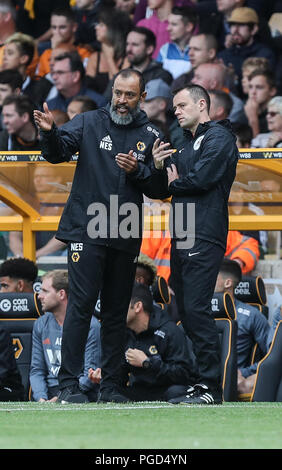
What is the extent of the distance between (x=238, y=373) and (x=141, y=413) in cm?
334

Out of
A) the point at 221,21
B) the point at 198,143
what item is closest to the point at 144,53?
the point at 221,21

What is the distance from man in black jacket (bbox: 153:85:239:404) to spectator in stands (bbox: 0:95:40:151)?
5.28 m

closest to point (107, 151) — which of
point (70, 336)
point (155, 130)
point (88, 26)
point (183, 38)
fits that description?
point (155, 130)

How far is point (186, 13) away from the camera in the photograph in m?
14.5

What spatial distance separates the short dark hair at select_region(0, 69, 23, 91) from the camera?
1462 centimetres

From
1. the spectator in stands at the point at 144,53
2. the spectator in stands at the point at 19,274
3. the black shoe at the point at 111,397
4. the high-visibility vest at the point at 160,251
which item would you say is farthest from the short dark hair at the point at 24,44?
the black shoe at the point at 111,397

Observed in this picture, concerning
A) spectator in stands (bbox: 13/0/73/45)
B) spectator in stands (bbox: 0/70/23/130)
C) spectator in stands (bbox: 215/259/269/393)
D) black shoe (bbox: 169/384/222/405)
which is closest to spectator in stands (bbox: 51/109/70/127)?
spectator in stands (bbox: 0/70/23/130)

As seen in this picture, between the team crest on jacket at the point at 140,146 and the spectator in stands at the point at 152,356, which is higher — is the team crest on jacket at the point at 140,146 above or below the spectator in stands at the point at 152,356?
above

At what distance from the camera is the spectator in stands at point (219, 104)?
12384 mm

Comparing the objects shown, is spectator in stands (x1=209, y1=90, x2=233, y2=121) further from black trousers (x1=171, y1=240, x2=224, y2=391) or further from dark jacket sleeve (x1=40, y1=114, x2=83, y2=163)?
black trousers (x1=171, y1=240, x2=224, y2=391)

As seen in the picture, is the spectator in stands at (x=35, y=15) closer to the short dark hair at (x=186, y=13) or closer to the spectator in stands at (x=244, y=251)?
the short dark hair at (x=186, y=13)

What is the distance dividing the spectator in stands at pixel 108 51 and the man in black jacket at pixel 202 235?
24.9ft

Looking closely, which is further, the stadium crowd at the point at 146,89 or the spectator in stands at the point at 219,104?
the spectator in stands at the point at 219,104

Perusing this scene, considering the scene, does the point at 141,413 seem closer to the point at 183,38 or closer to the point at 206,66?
the point at 206,66
